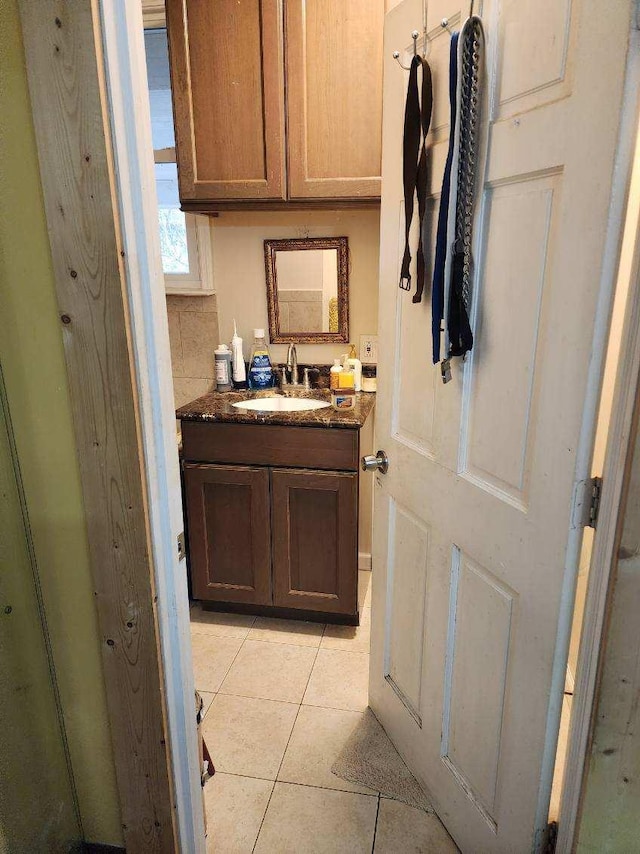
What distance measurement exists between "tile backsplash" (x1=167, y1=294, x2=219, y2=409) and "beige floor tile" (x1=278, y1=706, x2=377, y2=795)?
1502 mm

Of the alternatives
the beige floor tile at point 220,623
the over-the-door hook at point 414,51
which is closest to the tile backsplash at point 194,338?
the beige floor tile at point 220,623

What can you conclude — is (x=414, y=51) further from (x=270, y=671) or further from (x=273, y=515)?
(x=270, y=671)

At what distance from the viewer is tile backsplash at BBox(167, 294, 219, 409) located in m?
2.61

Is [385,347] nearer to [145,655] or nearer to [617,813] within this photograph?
[145,655]

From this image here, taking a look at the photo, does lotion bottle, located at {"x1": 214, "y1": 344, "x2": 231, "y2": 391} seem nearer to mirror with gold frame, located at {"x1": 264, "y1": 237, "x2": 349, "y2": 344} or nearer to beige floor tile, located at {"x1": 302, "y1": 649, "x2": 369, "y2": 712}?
mirror with gold frame, located at {"x1": 264, "y1": 237, "x2": 349, "y2": 344}

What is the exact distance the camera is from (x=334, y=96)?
198 centimetres

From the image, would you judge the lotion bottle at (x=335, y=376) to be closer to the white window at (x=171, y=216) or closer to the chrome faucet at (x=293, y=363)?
the chrome faucet at (x=293, y=363)

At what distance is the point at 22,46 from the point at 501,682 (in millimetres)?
1457

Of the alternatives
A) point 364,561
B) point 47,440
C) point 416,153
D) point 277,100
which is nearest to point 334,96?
point 277,100

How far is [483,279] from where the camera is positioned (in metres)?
1.13

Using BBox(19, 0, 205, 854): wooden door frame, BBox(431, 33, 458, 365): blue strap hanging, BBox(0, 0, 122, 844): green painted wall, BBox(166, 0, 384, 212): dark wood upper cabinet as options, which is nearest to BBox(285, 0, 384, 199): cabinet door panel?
BBox(166, 0, 384, 212): dark wood upper cabinet

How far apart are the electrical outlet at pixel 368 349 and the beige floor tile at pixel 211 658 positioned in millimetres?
1349

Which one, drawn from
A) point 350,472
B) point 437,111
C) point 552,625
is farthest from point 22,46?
point 350,472

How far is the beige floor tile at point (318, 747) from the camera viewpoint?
5.37 ft
